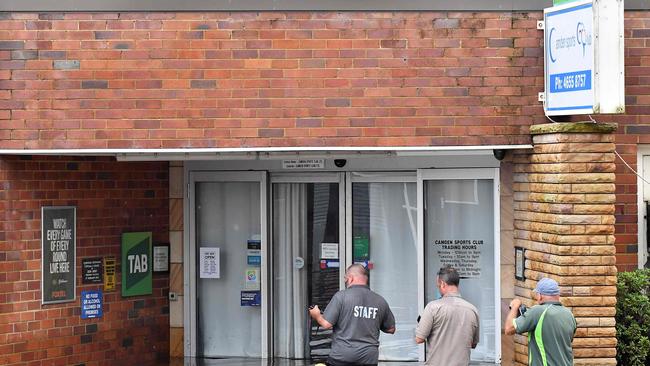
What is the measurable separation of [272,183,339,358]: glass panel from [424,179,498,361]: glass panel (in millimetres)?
1235

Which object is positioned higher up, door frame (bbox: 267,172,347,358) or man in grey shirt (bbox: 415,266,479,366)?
door frame (bbox: 267,172,347,358)

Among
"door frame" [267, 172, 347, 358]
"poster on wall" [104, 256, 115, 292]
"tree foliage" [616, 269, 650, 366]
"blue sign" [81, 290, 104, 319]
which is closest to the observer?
"tree foliage" [616, 269, 650, 366]

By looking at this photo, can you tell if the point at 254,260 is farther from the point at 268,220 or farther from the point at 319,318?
the point at 319,318

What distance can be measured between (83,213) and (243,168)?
188 cm

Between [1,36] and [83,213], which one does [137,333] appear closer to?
[83,213]

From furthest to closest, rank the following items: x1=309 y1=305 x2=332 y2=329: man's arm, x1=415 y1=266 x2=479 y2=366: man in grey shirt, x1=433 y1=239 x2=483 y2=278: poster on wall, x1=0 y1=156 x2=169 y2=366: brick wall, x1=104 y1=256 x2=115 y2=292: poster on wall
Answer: x1=104 y1=256 x2=115 y2=292: poster on wall → x1=433 y1=239 x2=483 y2=278: poster on wall → x1=0 y1=156 x2=169 y2=366: brick wall → x1=309 y1=305 x2=332 y2=329: man's arm → x1=415 y1=266 x2=479 y2=366: man in grey shirt

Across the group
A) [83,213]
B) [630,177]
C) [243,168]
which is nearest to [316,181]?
[243,168]

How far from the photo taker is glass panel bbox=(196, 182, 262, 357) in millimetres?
13000

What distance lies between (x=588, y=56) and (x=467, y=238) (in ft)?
9.26

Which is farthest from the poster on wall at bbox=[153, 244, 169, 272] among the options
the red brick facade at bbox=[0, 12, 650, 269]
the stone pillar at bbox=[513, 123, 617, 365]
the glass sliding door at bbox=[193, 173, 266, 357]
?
the stone pillar at bbox=[513, 123, 617, 365]

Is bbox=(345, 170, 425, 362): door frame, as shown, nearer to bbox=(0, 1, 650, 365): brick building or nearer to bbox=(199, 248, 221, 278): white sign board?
bbox=(0, 1, 650, 365): brick building

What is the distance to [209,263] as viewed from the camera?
13.0 m

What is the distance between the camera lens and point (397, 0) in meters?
10.9

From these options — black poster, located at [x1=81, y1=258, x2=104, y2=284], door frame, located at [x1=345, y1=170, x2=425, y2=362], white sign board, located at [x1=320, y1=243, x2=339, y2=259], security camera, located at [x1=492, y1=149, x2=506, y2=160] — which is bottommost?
black poster, located at [x1=81, y1=258, x2=104, y2=284]
